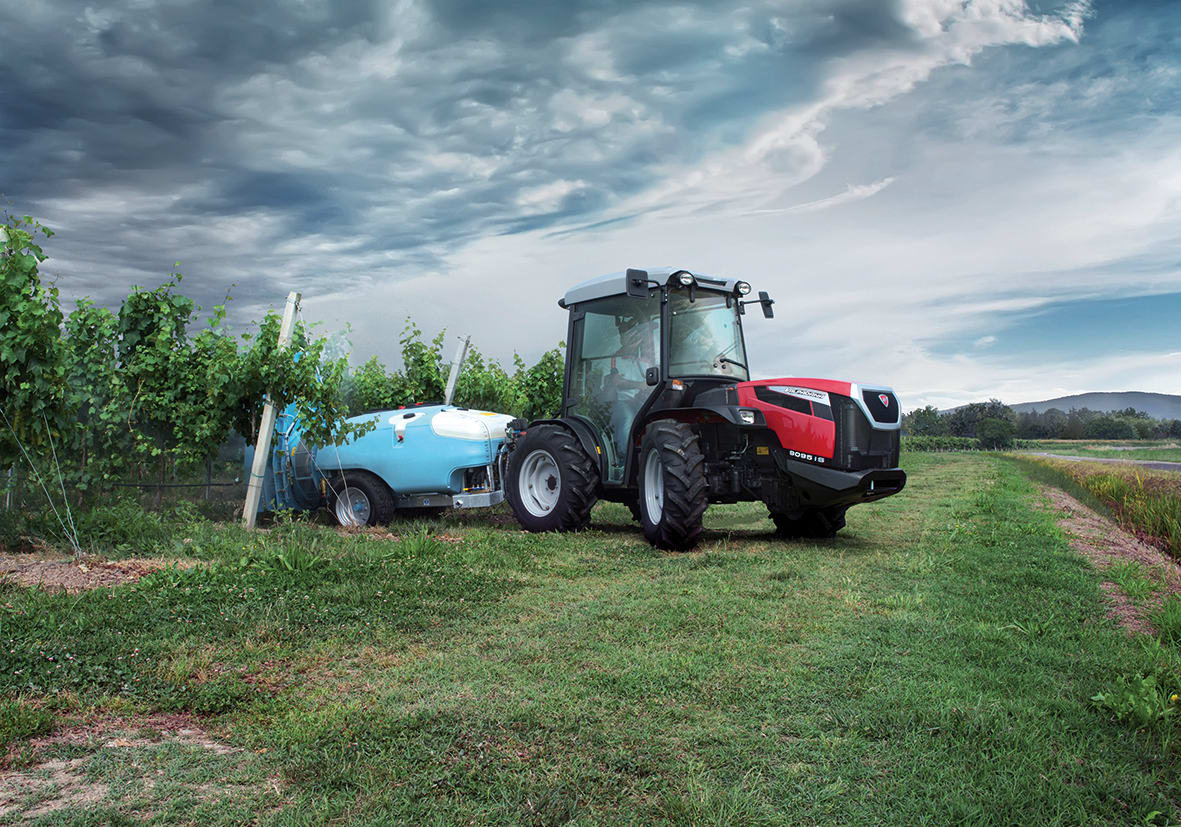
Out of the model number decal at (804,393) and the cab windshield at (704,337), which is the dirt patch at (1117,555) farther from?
the cab windshield at (704,337)

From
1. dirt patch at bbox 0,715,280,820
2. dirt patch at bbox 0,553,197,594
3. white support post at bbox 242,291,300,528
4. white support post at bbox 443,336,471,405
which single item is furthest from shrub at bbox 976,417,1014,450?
dirt patch at bbox 0,715,280,820

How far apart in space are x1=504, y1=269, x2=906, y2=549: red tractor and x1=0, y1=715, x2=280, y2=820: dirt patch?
16.6 feet

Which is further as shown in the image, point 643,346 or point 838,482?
point 643,346

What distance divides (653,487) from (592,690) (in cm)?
461

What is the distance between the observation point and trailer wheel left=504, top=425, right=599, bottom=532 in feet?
30.7

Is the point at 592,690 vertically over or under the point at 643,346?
under

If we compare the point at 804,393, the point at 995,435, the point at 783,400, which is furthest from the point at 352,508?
the point at 995,435

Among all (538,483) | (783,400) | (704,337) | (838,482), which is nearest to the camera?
(838,482)

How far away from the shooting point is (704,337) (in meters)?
9.37

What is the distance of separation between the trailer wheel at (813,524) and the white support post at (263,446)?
19.2 feet

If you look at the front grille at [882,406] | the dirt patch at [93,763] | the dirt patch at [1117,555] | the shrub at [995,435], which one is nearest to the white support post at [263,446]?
the dirt patch at [93,763]

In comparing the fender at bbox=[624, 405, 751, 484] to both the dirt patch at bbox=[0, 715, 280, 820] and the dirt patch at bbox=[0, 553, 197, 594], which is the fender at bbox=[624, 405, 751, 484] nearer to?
the dirt patch at bbox=[0, 553, 197, 594]

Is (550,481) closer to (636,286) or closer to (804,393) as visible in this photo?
(636,286)

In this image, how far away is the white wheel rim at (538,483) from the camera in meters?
9.94
